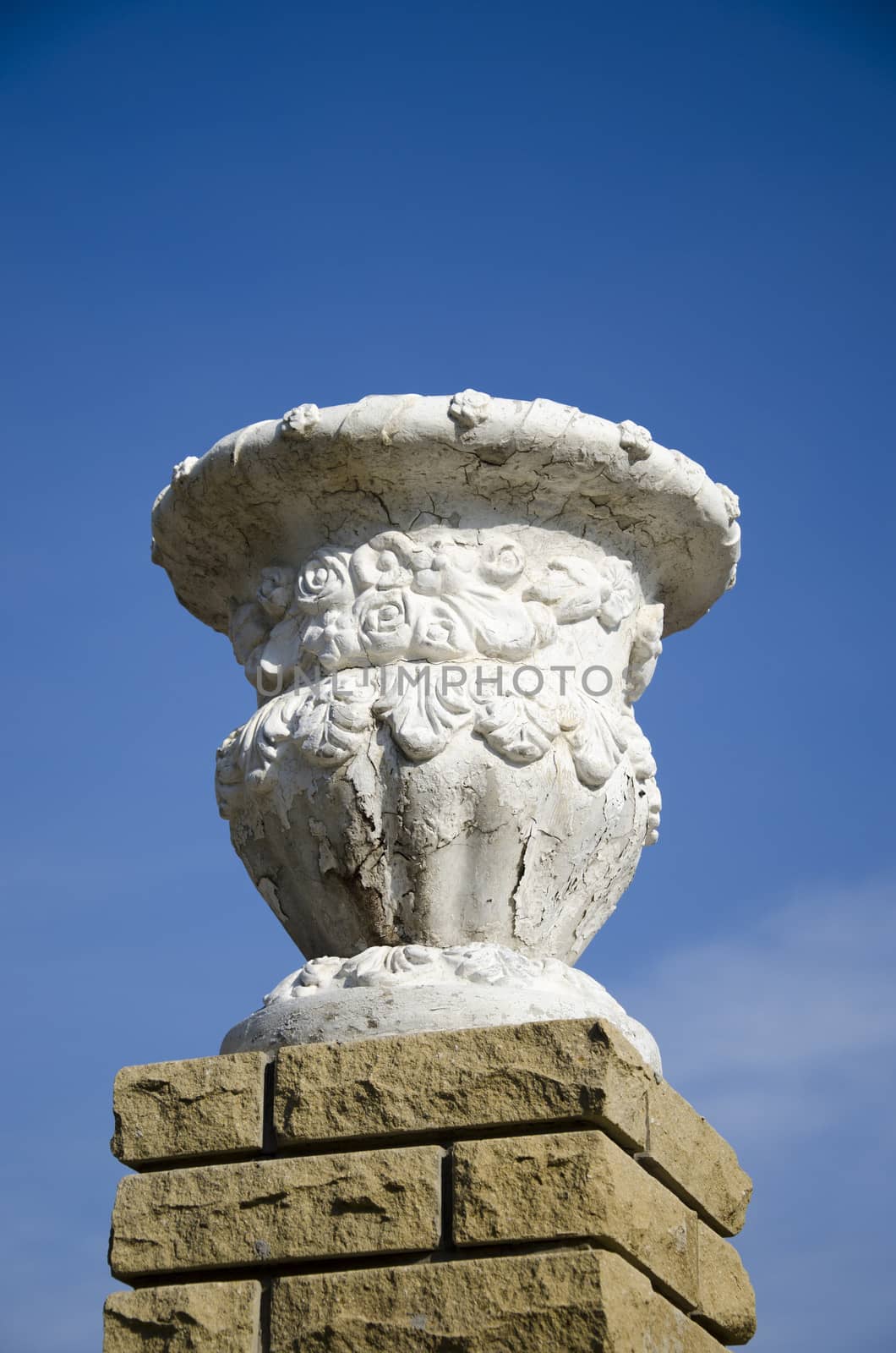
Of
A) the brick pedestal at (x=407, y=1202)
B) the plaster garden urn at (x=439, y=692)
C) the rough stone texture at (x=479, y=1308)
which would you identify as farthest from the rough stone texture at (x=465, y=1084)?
the rough stone texture at (x=479, y=1308)

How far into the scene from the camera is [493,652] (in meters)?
3.80

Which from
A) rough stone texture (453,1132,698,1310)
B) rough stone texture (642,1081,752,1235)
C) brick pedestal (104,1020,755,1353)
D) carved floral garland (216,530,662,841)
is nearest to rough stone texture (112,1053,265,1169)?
brick pedestal (104,1020,755,1353)

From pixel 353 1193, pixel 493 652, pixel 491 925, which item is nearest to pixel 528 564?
pixel 493 652

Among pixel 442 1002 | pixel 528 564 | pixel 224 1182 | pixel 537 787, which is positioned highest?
pixel 528 564

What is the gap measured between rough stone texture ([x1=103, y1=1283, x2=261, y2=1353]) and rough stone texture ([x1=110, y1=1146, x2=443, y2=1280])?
0.16ft

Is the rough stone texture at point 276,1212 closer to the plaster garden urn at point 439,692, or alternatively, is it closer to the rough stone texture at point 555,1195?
the rough stone texture at point 555,1195

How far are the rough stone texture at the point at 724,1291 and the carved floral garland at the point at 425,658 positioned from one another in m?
1.09

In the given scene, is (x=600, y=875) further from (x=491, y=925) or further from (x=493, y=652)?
(x=493, y=652)

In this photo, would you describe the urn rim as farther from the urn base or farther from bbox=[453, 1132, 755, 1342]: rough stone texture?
bbox=[453, 1132, 755, 1342]: rough stone texture

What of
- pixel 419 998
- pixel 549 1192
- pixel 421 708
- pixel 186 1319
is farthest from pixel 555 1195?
pixel 421 708

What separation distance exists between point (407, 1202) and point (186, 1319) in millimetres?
512

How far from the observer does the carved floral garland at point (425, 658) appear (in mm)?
3701

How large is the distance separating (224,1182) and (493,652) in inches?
51.6

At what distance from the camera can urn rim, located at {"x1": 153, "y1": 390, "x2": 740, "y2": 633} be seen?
3.84m
